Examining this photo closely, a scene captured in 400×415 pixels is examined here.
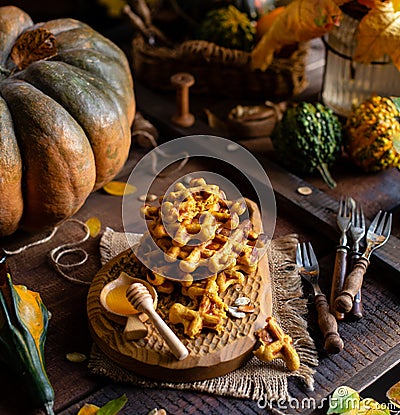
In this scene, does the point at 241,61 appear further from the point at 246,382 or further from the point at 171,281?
the point at 246,382

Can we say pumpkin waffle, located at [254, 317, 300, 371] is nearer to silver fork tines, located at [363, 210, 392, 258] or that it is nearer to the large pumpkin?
silver fork tines, located at [363, 210, 392, 258]

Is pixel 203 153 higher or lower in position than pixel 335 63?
lower

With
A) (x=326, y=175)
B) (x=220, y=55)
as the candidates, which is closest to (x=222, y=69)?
(x=220, y=55)

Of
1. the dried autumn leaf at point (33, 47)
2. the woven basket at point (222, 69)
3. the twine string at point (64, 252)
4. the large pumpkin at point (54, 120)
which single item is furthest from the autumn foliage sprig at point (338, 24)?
the twine string at point (64, 252)

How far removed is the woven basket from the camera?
5.02 feet

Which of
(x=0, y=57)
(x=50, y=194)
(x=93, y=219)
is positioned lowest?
(x=93, y=219)

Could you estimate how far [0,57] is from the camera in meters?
1.22

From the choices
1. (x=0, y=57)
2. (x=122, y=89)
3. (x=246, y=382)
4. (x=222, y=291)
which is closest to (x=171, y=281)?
(x=222, y=291)

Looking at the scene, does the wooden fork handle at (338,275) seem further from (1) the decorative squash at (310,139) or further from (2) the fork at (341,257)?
(1) the decorative squash at (310,139)

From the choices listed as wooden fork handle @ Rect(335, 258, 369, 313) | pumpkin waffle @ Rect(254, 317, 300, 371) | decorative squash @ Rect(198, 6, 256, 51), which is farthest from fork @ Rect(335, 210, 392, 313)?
decorative squash @ Rect(198, 6, 256, 51)

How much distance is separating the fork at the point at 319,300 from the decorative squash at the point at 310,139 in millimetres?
207

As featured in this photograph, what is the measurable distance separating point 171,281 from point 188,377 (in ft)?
0.48

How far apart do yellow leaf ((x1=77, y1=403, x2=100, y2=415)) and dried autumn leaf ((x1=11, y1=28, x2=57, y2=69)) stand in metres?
0.62

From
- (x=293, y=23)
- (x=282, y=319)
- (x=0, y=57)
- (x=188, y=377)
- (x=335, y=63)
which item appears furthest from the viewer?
(x=335, y=63)
